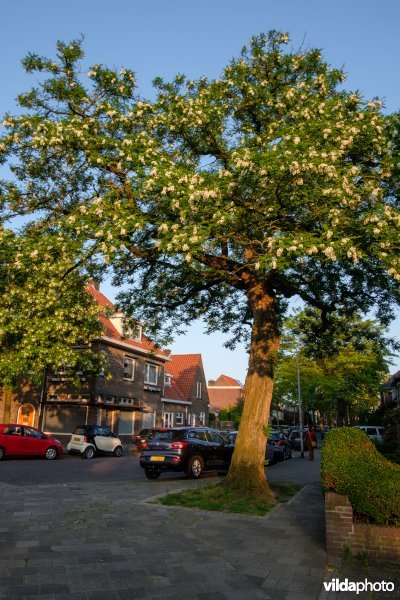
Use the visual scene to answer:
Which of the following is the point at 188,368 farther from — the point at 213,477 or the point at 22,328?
the point at 213,477

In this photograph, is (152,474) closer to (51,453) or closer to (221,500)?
(221,500)

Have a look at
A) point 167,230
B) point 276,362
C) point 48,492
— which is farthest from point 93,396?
point 167,230

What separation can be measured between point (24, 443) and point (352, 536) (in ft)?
64.1

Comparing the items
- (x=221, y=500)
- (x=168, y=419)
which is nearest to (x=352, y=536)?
(x=221, y=500)

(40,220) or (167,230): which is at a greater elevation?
(40,220)

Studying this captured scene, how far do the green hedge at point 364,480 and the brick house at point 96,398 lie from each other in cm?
2226

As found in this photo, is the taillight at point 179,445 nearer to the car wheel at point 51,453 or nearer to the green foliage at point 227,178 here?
the green foliage at point 227,178

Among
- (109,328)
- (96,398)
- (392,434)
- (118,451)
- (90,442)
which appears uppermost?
(109,328)

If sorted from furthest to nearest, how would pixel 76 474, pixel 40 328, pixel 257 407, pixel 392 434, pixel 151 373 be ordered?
pixel 151 373, pixel 40 328, pixel 76 474, pixel 257 407, pixel 392 434

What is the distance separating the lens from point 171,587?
529cm

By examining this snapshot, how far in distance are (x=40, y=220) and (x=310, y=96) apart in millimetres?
7541

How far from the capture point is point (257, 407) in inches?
→ 471

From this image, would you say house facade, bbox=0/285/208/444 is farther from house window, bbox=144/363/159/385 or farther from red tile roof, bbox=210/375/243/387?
red tile roof, bbox=210/375/243/387

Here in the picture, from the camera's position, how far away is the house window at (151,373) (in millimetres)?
38562
